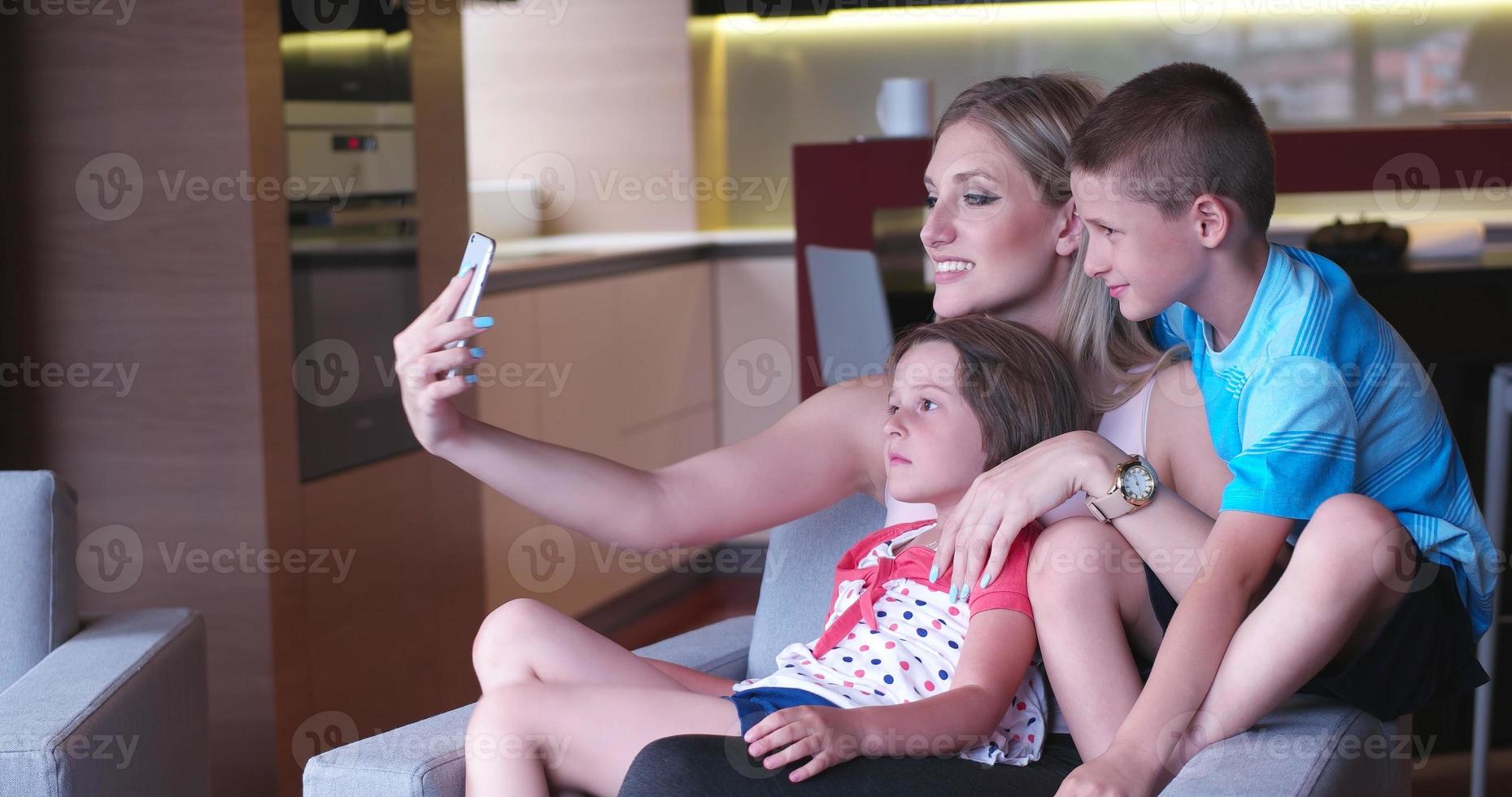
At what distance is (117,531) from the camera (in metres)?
2.56

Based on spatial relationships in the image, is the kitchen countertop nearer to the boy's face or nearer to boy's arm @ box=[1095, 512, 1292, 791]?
the boy's face

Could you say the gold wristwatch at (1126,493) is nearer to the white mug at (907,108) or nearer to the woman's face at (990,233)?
the woman's face at (990,233)

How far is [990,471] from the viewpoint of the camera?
4.46 ft

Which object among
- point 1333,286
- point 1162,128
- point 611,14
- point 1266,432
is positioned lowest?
point 1266,432

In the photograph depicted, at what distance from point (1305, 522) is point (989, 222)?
45cm

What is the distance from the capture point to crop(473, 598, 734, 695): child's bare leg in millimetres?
1383

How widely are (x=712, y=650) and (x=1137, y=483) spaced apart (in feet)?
1.96

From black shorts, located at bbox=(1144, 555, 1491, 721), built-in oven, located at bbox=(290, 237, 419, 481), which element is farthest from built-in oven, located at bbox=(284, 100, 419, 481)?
black shorts, located at bbox=(1144, 555, 1491, 721)

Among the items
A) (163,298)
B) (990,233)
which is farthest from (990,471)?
(163,298)

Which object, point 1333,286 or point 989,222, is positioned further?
point 989,222

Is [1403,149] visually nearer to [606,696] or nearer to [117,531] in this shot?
[606,696]

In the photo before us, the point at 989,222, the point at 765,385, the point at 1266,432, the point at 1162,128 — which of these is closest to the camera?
the point at 1266,432

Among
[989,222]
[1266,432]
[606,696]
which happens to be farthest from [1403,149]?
Answer: [606,696]

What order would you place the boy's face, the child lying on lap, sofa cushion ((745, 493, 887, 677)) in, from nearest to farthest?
1. the child lying on lap
2. the boy's face
3. sofa cushion ((745, 493, 887, 677))
